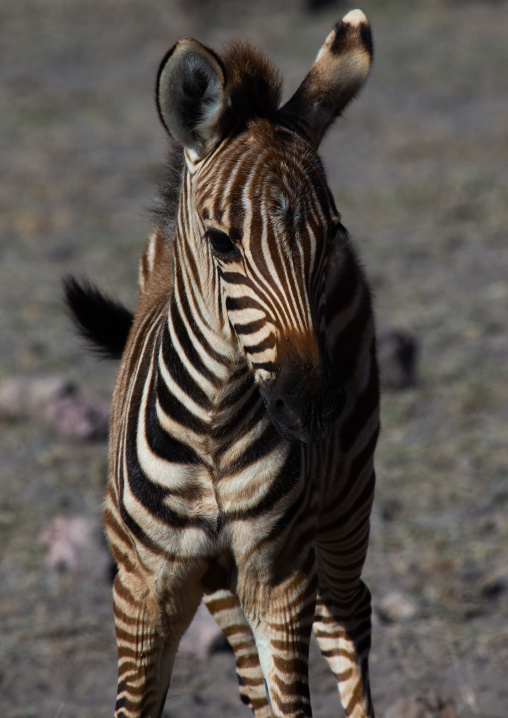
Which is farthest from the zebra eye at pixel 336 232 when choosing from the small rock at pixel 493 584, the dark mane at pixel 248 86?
the small rock at pixel 493 584

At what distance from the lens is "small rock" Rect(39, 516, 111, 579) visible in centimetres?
499

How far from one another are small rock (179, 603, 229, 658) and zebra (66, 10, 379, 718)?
128 centimetres

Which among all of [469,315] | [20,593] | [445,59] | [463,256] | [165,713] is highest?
[445,59]

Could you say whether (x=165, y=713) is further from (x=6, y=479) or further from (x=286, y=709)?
(x=6, y=479)

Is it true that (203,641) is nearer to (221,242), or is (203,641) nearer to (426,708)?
(426,708)

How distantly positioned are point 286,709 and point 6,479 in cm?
354

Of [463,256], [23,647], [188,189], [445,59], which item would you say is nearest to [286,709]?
[188,189]

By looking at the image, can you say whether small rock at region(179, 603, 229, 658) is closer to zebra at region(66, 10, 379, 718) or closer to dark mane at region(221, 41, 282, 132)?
zebra at region(66, 10, 379, 718)

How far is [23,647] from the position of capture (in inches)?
175

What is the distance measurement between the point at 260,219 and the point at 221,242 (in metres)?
0.13

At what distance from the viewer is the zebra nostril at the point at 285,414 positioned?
2.30 meters

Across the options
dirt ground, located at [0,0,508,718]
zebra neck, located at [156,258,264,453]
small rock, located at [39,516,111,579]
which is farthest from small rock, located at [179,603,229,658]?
zebra neck, located at [156,258,264,453]

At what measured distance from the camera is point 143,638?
9.30 ft

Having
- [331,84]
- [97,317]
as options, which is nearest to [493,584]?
[97,317]
